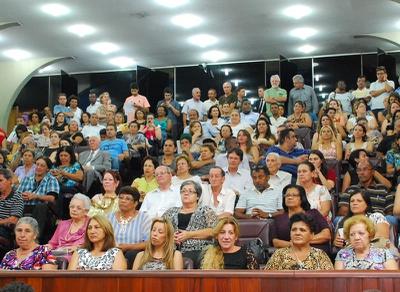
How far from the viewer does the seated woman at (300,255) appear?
145 inches

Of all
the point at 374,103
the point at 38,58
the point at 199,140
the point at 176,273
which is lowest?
the point at 176,273

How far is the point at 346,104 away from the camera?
32.8ft

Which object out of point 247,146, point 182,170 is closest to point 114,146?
point 247,146

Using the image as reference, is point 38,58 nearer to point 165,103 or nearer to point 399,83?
point 165,103

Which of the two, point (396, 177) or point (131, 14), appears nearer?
point (396, 177)

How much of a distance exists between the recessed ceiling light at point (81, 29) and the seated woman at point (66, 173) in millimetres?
3793

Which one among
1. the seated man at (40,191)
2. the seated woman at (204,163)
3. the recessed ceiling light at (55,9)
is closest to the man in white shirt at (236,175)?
the seated woman at (204,163)

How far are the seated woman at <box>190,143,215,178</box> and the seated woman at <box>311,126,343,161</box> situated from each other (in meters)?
1.22

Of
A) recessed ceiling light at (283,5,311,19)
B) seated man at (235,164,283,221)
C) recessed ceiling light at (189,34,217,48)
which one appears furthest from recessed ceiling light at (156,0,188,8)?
seated man at (235,164,283,221)

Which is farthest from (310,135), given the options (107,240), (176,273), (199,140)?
(176,273)

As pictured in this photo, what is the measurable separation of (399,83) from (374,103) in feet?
4.87

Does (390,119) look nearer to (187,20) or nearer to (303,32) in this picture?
(303,32)

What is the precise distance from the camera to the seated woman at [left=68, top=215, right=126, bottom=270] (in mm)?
3857

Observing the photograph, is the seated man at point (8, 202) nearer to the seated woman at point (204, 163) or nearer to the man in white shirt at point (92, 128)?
the seated woman at point (204, 163)
